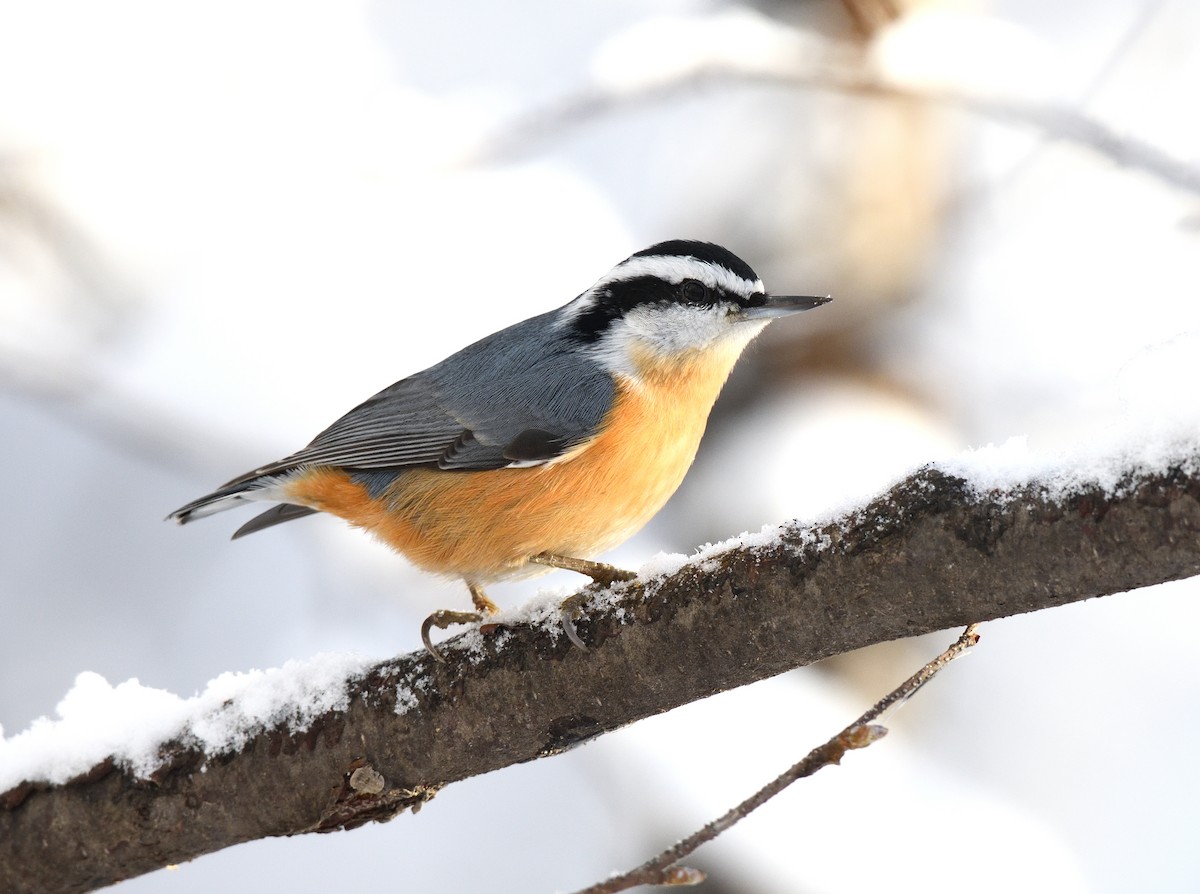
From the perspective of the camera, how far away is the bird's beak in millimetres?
2912

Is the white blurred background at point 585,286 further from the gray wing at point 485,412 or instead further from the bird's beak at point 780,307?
the bird's beak at point 780,307

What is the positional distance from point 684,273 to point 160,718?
167 centimetres

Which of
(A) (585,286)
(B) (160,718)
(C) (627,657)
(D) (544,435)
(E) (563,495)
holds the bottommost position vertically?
(C) (627,657)

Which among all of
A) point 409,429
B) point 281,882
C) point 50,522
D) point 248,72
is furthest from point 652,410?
point 50,522

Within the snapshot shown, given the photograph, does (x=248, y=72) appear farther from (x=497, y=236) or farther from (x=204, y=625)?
(x=204, y=625)

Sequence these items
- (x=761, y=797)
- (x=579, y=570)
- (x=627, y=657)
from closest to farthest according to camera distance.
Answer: (x=761, y=797) → (x=627, y=657) → (x=579, y=570)

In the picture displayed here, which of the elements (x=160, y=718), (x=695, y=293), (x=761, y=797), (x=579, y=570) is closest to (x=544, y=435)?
(x=579, y=570)

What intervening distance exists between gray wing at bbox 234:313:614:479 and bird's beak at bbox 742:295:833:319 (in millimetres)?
422

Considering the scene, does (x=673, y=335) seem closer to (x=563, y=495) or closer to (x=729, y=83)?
(x=563, y=495)

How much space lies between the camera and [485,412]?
2924 millimetres

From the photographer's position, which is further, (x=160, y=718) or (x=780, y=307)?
(x=780, y=307)

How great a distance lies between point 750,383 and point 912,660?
1235mm

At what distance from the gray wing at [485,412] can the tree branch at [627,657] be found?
2.25ft

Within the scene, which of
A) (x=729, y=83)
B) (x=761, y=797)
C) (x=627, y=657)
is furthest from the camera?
(x=729, y=83)
